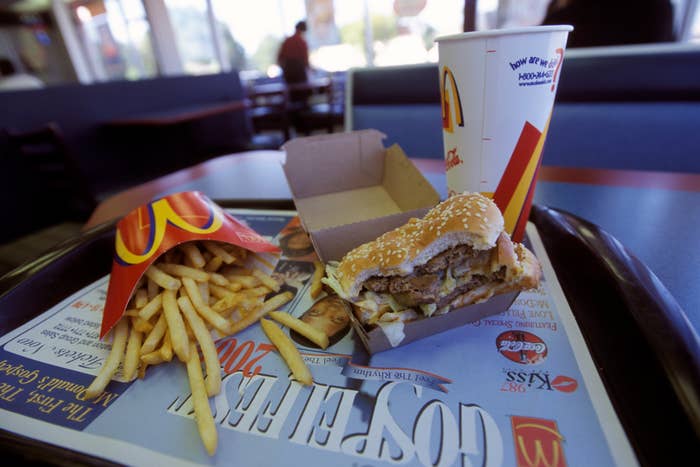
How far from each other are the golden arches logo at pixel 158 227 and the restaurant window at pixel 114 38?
11265 mm

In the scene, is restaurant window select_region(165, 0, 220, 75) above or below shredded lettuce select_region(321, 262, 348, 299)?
above

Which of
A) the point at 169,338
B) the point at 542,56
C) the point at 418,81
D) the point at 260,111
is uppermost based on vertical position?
the point at 542,56

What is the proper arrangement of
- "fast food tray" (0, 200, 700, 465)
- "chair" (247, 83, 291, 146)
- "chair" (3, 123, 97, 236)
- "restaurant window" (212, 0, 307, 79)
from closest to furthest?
1. "fast food tray" (0, 200, 700, 465)
2. "chair" (3, 123, 97, 236)
3. "chair" (247, 83, 291, 146)
4. "restaurant window" (212, 0, 307, 79)

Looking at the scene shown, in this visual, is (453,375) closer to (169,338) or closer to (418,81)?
(169,338)

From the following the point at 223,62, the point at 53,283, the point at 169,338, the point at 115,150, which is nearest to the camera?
the point at 169,338

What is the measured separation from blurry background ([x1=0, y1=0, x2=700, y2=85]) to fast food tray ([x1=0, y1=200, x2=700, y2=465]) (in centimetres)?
901

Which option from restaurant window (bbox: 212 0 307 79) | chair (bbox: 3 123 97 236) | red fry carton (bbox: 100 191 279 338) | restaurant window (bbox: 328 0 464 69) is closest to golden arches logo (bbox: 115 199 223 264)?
red fry carton (bbox: 100 191 279 338)

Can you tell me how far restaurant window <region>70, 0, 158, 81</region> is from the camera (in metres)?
10.3

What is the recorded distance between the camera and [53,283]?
92 centimetres

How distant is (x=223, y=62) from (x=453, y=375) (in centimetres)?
1205

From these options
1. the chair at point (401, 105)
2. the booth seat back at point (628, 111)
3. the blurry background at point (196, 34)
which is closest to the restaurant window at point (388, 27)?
the blurry background at point (196, 34)

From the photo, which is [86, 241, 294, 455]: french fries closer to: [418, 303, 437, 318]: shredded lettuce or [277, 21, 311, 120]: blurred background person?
[418, 303, 437, 318]: shredded lettuce

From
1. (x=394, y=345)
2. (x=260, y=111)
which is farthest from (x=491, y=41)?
(x=260, y=111)

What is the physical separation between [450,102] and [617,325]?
0.53 m
